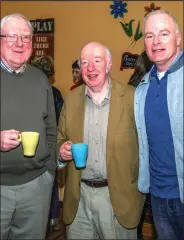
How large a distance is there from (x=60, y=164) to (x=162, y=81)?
81 centimetres

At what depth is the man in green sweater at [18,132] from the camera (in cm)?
174

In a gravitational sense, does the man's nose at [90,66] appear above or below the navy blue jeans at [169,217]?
above

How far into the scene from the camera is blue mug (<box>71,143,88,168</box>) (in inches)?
71.6

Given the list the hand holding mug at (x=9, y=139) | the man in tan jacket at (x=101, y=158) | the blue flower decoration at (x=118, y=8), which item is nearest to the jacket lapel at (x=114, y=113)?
the man in tan jacket at (x=101, y=158)

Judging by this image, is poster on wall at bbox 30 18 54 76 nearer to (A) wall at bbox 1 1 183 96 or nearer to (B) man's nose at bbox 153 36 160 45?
(A) wall at bbox 1 1 183 96

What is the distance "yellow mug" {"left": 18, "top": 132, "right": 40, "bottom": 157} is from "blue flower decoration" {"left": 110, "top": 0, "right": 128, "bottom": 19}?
2.79m

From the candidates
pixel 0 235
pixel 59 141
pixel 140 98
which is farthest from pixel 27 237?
pixel 140 98

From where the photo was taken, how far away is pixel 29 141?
5.43ft

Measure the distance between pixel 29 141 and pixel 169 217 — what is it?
891 millimetres

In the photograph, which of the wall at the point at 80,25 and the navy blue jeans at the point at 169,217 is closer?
the navy blue jeans at the point at 169,217

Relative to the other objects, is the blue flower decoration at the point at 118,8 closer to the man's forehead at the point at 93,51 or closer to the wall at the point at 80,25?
the wall at the point at 80,25

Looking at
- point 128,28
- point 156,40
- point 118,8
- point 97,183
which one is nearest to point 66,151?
point 97,183

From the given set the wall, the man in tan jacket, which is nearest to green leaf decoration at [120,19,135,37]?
the wall

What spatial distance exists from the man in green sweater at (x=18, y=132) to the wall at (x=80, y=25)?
2420mm
